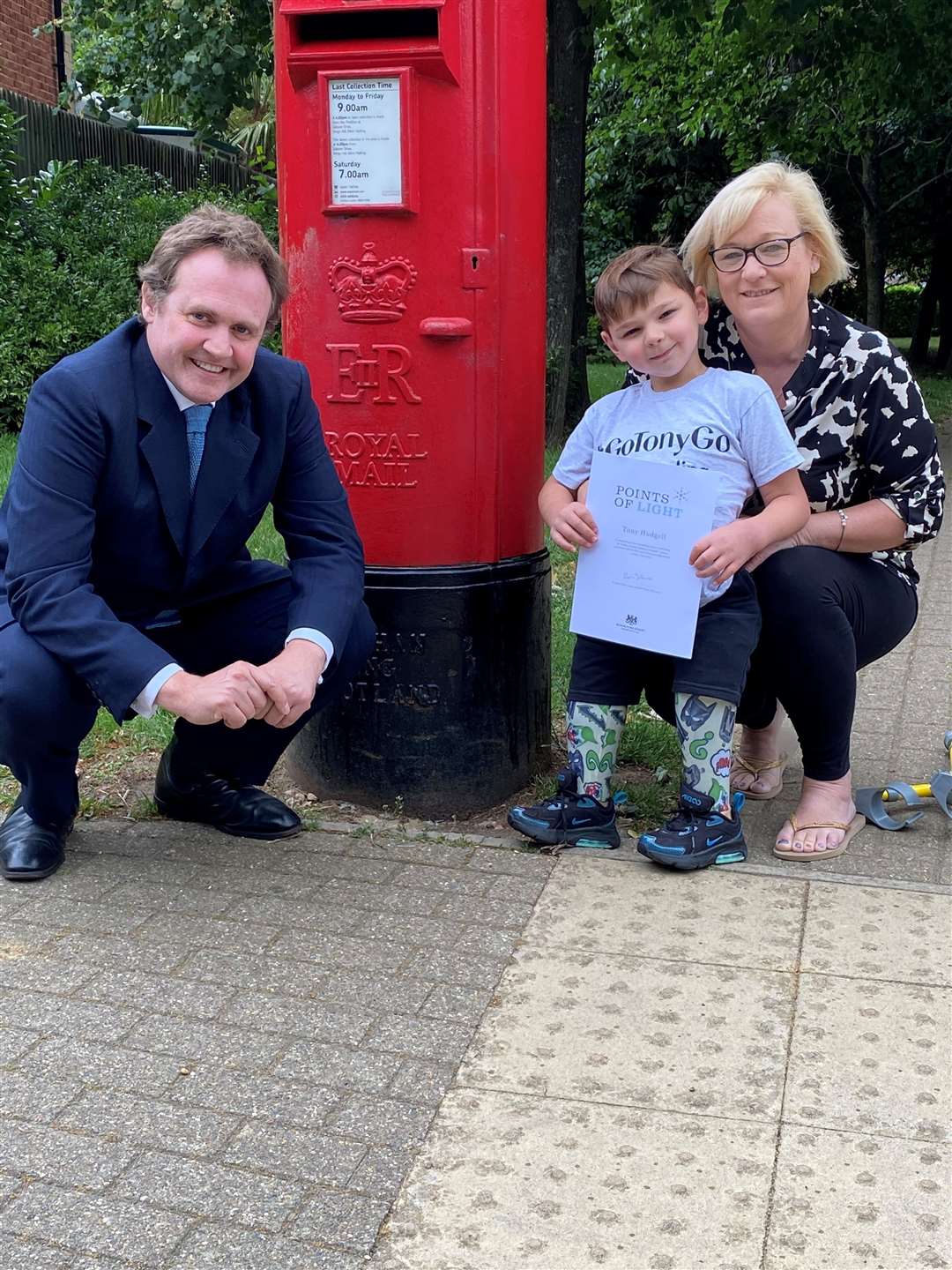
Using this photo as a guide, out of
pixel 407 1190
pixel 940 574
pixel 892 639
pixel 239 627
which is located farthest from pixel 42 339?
pixel 407 1190

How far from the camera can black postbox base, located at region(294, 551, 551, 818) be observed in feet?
11.7

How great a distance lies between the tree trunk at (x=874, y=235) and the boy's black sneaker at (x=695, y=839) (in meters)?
16.2

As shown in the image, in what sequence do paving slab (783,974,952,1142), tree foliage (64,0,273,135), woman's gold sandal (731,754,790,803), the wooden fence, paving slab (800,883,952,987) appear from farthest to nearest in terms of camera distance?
the wooden fence, tree foliage (64,0,273,135), woman's gold sandal (731,754,790,803), paving slab (800,883,952,987), paving slab (783,974,952,1142)

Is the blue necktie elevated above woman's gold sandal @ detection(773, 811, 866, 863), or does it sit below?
above

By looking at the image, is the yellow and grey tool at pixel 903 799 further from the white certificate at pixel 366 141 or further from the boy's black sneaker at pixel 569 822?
the white certificate at pixel 366 141

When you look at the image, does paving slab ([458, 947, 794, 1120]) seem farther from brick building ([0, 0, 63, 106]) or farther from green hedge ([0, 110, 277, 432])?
brick building ([0, 0, 63, 106])

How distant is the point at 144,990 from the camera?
107 inches

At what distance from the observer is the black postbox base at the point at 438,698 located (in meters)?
3.57

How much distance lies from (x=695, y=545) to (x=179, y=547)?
1.19 meters

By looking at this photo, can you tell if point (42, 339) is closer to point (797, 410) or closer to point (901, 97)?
point (797, 410)

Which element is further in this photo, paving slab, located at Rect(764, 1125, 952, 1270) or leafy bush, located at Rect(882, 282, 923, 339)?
leafy bush, located at Rect(882, 282, 923, 339)

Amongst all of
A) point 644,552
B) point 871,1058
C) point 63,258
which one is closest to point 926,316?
point 63,258

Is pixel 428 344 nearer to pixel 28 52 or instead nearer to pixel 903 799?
pixel 903 799

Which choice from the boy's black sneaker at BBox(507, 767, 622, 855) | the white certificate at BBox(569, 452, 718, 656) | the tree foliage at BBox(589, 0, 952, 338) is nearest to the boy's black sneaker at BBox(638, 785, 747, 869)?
the boy's black sneaker at BBox(507, 767, 622, 855)
